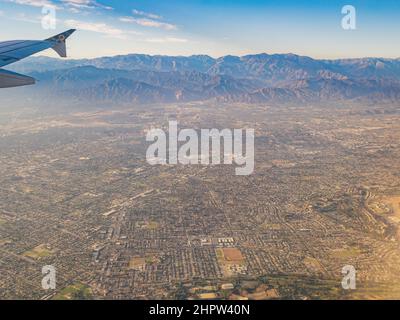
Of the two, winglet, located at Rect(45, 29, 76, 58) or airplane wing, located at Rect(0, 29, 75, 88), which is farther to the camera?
winglet, located at Rect(45, 29, 76, 58)

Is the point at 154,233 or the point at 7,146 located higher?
the point at 7,146

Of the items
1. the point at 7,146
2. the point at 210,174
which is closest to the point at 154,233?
the point at 210,174

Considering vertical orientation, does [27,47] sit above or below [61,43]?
below

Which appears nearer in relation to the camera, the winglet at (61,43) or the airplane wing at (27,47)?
the airplane wing at (27,47)

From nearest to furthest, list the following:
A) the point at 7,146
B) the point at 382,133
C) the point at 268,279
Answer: the point at 268,279
the point at 7,146
the point at 382,133

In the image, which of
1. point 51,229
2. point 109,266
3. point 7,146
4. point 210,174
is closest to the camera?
point 109,266

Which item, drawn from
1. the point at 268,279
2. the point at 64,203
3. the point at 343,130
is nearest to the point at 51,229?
the point at 64,203

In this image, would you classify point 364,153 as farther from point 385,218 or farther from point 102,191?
point 102,191

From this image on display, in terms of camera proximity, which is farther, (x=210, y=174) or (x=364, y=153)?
(x=364, y=153)

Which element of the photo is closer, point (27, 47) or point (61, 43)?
point (27, 47)
